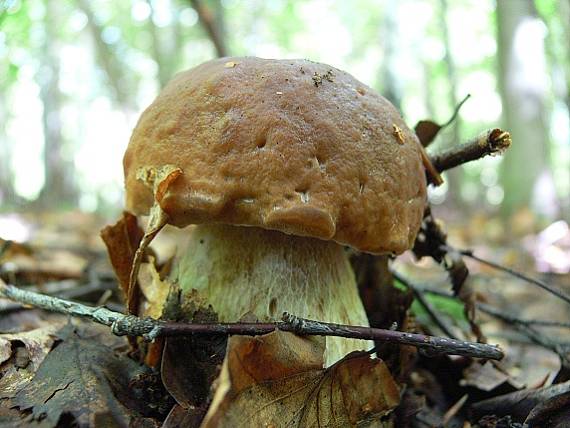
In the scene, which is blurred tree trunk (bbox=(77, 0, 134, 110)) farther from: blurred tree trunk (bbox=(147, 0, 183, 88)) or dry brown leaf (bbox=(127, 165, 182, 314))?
dry brown leaf (bbox=(127, 165, 182, 314))

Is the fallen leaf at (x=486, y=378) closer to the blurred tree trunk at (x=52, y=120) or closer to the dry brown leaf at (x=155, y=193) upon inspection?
the dry brown leaf at (x=155, y=193)

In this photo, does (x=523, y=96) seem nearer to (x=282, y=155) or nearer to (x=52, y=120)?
(x=282, y=155)

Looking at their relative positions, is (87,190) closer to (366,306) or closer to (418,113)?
(418,113)

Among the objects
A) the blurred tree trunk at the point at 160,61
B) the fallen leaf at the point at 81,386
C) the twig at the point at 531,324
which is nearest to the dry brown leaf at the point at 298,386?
the fallen leaf at the point at 81,386

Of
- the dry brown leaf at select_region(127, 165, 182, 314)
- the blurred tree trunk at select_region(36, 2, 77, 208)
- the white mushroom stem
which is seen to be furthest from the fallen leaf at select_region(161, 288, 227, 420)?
the blurred tree trunk at select_region(36, 2, 77, 208)

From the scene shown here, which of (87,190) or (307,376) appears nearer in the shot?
(307,376)

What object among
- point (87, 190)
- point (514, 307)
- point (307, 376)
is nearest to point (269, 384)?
point (307, 376)

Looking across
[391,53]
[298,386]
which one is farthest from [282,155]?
[391,53]
